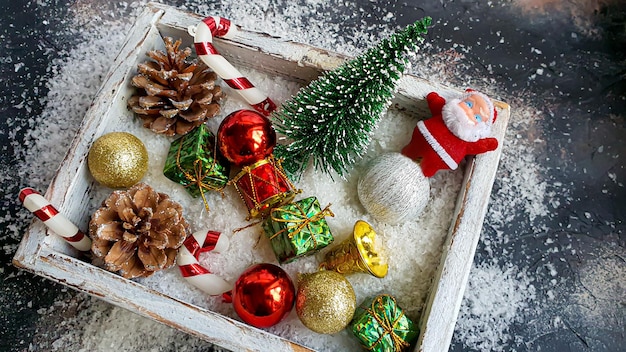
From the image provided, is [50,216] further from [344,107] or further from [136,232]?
[344,107]

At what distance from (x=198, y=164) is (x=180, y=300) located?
0.77 feet

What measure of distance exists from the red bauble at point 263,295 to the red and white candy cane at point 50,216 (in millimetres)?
286

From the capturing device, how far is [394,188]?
1.00 metres

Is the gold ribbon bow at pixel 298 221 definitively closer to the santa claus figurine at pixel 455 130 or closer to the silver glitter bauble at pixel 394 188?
the silver glitter bauble at pixel 394 188

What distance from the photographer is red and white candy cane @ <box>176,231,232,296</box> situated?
3.30 feet

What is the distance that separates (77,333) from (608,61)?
51.2 inches

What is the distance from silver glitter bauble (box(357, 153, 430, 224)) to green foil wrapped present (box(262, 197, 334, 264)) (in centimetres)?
8

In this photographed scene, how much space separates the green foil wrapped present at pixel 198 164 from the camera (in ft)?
3.36

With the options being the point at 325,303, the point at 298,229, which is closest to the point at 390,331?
the point at 325,303

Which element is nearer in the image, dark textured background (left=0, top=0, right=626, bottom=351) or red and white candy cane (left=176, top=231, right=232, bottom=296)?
red and white candy cane (left=176, top=231, right=232, bottom=296)

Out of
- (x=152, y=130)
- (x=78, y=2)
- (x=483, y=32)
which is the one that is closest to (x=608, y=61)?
(x=483, y=32)

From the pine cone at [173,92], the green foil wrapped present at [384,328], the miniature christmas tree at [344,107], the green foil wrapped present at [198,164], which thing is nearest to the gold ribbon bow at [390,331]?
the green foil wrapped present at [384,328]

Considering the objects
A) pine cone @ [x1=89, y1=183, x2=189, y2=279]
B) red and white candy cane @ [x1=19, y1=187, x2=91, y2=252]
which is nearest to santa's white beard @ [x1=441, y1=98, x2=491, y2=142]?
pine cone @ [x1=89, y1=183, x2=189, y2=279]

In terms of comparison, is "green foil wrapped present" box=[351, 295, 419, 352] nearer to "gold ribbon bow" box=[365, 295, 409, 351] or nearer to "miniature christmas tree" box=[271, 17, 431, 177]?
"gold ribbon bow" box=[365, 295, 409, 351]
